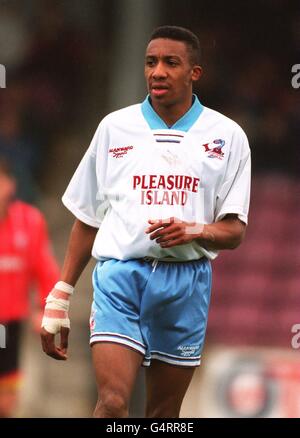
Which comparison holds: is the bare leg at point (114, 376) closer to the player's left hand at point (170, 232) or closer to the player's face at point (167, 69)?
the player's left hand at point (170, 232)

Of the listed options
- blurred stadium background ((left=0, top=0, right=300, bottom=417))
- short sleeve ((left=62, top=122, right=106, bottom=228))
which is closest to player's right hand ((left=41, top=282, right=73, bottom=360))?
short sleeve ((left=62, top=122, right=106, bottom=228))

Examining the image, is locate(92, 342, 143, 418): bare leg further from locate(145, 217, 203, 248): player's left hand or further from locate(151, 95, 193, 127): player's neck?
locate(151, 95, 193, 127): player's neck

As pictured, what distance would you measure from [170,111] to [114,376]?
123 cm

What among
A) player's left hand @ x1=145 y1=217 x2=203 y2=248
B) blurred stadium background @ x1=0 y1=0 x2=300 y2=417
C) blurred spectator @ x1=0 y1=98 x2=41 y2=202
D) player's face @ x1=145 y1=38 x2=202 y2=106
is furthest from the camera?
blurred stadium background @ x1=0 y1=0 x2=300 y2=417

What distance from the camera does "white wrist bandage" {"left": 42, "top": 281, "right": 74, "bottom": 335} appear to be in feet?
21.0

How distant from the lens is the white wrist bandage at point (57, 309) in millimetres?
6406

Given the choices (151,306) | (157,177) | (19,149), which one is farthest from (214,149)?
(19,149)

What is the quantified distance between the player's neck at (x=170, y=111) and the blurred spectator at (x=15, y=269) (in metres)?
3.39

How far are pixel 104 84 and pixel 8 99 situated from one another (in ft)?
4.35

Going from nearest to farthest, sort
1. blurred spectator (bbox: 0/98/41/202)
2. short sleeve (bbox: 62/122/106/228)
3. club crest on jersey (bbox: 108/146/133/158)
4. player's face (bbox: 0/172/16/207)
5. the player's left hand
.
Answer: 1. the player's left hand
2. club crest on jersey (bbox: 108/146/133/158)
3. short sleeve (bbox: 62/122/106/228)
4. player's face (bbox: 0/172/16/207)
5. blurred spectator (bbox: 0/98/41/202)

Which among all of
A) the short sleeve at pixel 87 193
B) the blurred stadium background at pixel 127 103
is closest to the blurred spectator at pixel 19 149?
the blurred stadium background at pixel 127 103

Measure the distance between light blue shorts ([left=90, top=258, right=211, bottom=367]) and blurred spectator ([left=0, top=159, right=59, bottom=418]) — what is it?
3.27m

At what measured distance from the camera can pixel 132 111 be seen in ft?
21.2

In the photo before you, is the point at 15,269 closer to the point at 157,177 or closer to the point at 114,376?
the point at 157,177
